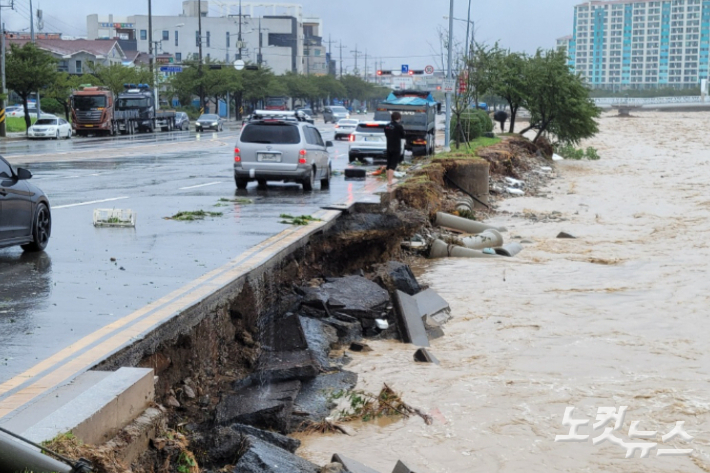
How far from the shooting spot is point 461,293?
611 inches

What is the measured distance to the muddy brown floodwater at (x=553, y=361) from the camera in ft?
26.9

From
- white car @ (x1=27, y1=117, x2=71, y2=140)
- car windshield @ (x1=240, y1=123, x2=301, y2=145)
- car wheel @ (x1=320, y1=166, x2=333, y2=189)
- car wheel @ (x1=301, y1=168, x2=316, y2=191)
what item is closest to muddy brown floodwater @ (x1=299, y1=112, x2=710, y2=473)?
car wheel @ (x1=301, y1=168, x2=316, y2=191)

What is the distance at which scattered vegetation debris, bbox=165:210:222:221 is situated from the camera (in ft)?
56.3

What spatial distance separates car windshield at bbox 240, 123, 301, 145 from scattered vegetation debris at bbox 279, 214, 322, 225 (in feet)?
23.3

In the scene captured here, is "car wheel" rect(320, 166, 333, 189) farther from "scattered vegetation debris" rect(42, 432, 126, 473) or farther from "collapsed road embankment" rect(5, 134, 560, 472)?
"scattered vegetation debris" rect(42, 432, 126, 473)

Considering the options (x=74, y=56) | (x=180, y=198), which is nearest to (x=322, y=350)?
(x=180, y=198)

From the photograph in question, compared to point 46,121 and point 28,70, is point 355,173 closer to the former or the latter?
point 46,121

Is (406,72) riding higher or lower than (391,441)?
higher

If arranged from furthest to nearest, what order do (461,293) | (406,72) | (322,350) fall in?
(406,72), (461,293), (322,350)

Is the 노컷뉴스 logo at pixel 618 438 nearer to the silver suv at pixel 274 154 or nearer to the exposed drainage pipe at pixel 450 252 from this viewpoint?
the exposed drainage pipe at pixel 450 252

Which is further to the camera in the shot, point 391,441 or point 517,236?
point 517,236

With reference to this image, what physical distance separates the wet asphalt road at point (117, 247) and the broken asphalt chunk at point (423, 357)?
8.48 feet

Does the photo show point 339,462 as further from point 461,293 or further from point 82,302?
point 461,293

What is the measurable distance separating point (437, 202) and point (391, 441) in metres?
15.4
